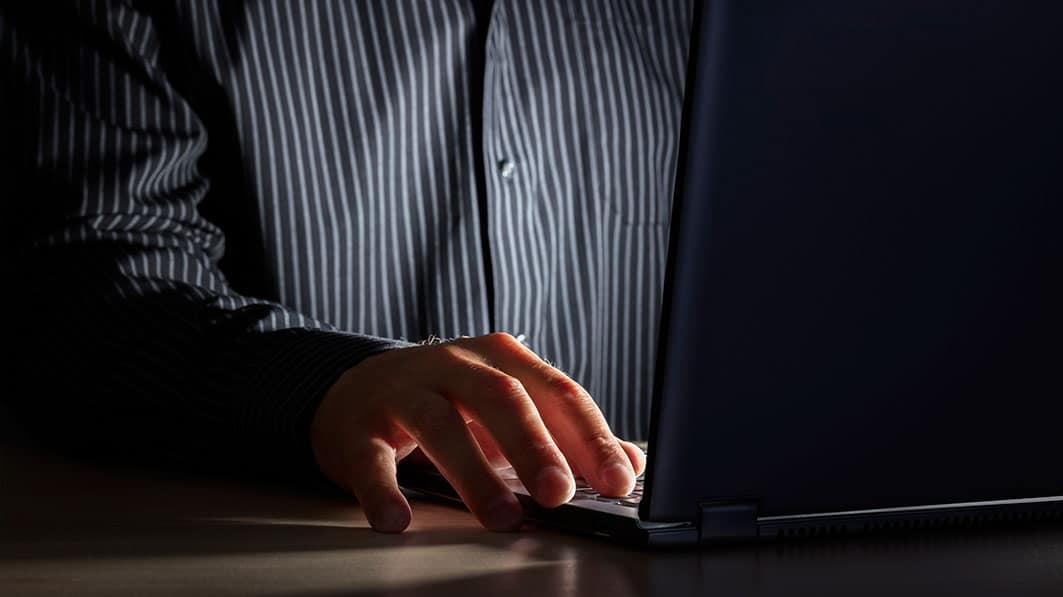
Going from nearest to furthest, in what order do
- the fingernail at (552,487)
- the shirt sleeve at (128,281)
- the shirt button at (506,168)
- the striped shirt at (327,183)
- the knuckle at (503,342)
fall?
the fingernail at (552,487) → the knuckle at (503,342) → the shirt sleeve at (128,281) → the striped shirt at (327,183) → the shirt button at (506,168)

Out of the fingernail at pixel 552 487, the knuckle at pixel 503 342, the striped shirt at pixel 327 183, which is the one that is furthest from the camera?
the striped shirt at pixel 327 183

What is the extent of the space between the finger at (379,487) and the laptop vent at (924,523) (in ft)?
0.71

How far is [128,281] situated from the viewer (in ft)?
3.67

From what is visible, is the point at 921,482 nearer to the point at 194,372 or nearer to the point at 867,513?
the point at 867,513

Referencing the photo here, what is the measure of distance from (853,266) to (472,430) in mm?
311

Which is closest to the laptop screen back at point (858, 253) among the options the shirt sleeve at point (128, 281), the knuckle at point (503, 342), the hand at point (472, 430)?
the hand at point (472, 430)

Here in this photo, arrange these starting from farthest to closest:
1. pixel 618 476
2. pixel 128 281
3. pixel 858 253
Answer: pixel 128 281
pixel 618 476
pixel 858 253

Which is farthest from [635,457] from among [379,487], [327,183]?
[327,183]

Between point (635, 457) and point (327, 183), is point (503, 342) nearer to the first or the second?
point (635, 457)

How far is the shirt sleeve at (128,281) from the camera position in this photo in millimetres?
943

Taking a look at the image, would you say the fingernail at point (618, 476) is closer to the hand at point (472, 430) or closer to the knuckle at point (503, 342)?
the hand at point (472, 430)

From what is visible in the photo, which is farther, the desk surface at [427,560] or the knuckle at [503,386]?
the knuckle at [503,386]

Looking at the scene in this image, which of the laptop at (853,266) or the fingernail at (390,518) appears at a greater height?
the laptop at (853,266)

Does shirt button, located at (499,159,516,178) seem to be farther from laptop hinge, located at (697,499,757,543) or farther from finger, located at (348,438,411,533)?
laptop hinge, located at (697,499,757,543)
